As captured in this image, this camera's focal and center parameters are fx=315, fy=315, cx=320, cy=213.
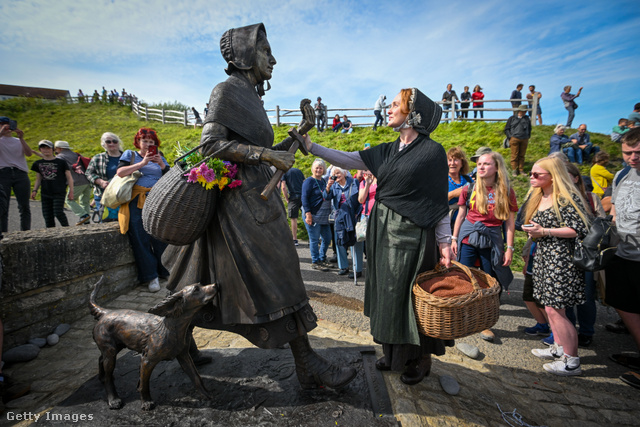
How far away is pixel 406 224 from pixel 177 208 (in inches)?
61.0

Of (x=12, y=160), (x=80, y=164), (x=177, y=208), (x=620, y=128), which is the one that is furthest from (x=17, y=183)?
(x=620, y=128)

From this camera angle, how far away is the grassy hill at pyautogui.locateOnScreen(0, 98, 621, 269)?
12.7m

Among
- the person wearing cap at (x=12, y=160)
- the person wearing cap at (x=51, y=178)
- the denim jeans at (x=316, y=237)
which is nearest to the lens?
the person wearing cap at (x=12, y=160)

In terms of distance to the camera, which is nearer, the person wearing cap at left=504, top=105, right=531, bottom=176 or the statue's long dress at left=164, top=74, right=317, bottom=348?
the statue's long dress at left=164, top=74, right=317, bottom=348

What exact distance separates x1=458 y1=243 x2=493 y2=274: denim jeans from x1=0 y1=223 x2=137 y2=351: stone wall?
4.69 metres

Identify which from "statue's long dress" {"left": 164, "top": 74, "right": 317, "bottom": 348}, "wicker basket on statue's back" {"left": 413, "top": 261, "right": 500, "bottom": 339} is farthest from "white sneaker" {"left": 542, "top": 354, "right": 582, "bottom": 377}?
"statue's long dress" {"left": 164, "top": 74, "right": 317, "bottom": 348}

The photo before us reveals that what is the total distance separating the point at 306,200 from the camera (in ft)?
21.5

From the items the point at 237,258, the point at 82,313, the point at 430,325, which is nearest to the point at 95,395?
the point at 237,258

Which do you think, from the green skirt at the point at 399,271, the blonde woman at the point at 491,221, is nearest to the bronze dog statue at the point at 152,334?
the green skirt at the point at 399,271

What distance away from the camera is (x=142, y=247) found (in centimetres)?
472

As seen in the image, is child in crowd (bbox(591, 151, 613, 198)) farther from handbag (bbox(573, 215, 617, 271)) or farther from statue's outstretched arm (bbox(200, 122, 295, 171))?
statue's outstretched arm (bbox(200, 122, 295, 171))

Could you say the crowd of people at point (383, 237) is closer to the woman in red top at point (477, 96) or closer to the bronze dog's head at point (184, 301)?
the bronze dog's head at point (184, 301)

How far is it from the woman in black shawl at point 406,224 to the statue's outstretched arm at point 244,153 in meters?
0.55

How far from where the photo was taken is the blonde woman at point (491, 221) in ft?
12.7
